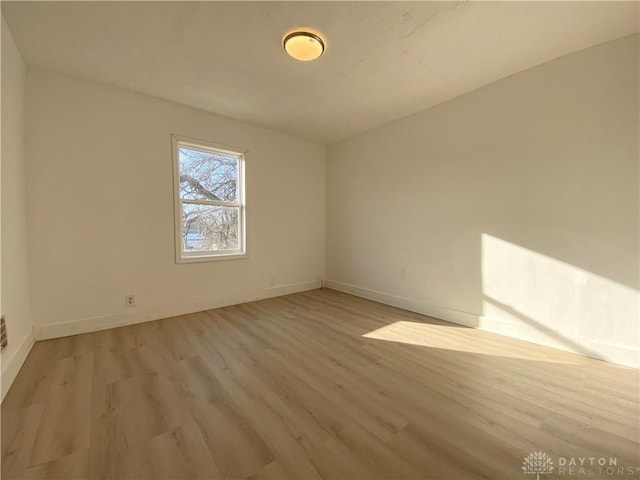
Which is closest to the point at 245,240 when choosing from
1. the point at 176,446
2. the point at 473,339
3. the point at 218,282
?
the point at 218,282

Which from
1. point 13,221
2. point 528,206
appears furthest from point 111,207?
point 528,206

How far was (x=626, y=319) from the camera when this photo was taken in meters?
2.07

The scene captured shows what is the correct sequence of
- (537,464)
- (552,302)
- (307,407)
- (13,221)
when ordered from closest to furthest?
(537,464), (307,407), (13,221), (552,302)

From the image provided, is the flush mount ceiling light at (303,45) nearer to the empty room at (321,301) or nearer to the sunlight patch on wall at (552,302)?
the empty room at (321,301)

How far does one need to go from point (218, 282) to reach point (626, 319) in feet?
13.5

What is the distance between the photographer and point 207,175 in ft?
11.5

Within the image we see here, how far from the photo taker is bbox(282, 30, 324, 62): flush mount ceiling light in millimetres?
1967

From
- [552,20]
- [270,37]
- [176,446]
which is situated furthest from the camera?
[270,37]

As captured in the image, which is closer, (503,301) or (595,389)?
(595,389)

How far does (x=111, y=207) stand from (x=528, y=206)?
4.27 meters

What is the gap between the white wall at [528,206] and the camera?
209 centimetres

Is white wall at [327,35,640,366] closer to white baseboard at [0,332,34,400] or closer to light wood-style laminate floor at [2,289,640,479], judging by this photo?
light wood-style laminate floor at [2,289,640,479]

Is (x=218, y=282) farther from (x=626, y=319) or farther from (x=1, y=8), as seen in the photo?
(x=626, y=319)

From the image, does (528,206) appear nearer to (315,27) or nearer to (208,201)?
(315,27)
